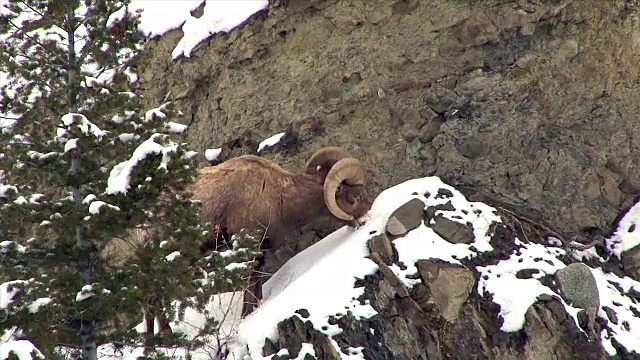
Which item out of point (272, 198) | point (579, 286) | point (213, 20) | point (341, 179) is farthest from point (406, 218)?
point (213, 20)

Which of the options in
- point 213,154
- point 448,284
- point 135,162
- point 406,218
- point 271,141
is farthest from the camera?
point 213,154

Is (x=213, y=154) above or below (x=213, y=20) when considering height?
below

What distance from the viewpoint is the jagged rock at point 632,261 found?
8938mm

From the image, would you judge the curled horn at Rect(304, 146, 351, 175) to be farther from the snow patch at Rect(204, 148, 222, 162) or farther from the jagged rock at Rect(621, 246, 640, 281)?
the jagged rock at Rect(621, 246, 640, 281)

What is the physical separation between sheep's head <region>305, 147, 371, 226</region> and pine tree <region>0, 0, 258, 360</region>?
86.8 inches

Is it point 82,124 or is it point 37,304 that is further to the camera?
point 82,124

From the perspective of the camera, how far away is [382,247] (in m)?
8.24

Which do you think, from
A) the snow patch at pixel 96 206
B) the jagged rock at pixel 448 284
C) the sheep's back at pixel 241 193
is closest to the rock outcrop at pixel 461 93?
the sheep's back at pixel 241 193

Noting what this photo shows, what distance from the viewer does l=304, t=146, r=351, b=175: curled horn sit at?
997 centimetres

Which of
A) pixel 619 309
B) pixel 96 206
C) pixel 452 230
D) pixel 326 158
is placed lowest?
pixel 619 309

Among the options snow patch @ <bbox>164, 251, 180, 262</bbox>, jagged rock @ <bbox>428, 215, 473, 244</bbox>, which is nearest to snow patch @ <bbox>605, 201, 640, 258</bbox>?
jagged rock @ <bbox>428, 215, 473, 244</bbox>

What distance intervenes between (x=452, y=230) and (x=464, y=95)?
113 inches

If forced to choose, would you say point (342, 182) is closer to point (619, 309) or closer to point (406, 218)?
point (406, 218)

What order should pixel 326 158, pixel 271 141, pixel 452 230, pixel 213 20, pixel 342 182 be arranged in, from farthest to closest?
pixel 213 20
pixel 271 141
pixel 326 158
pixel 342 182
pixel 452 230
